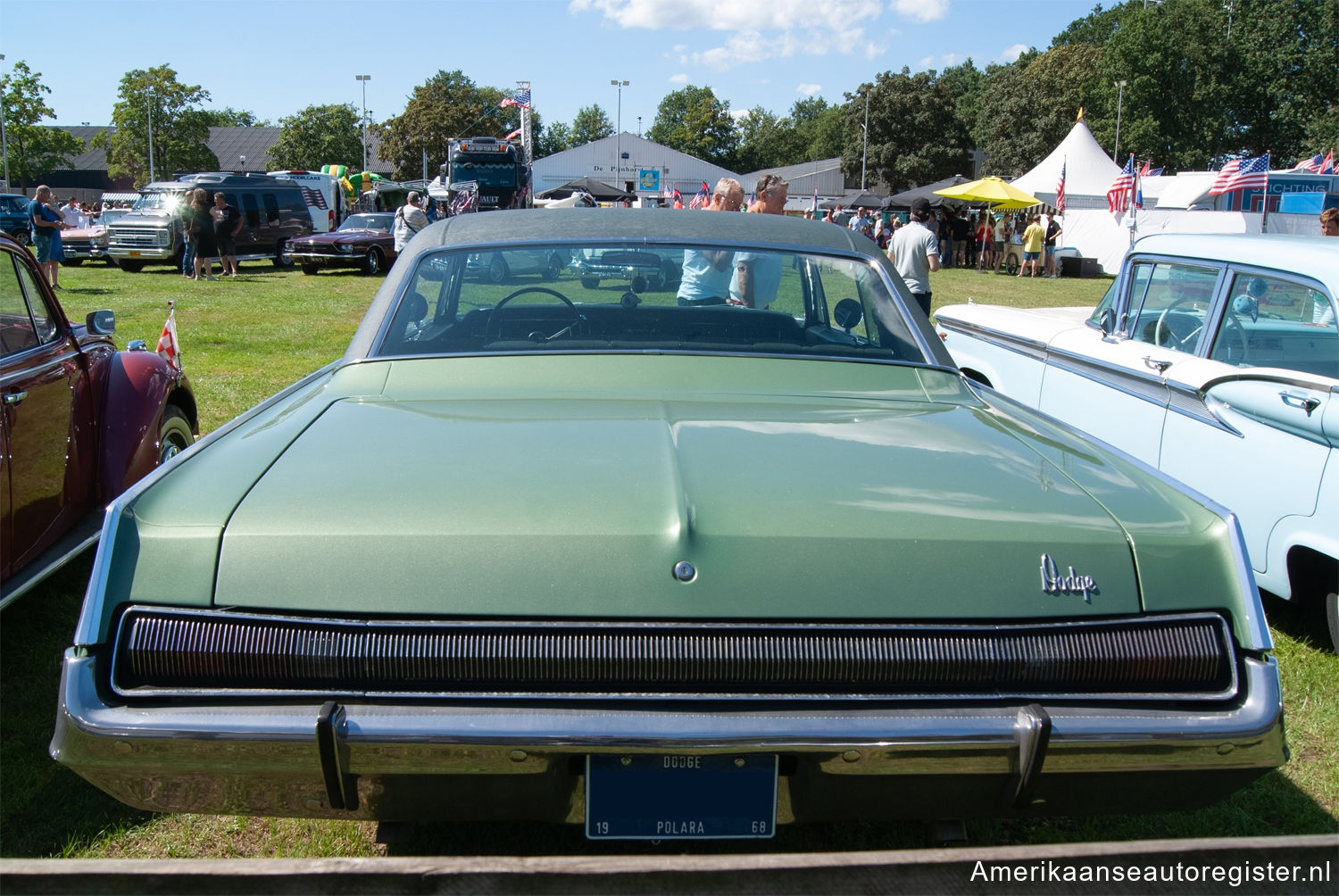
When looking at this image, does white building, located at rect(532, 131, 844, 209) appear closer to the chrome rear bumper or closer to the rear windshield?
the rear windshield

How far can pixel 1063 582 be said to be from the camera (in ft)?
6.42

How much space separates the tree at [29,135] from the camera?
5591 cm

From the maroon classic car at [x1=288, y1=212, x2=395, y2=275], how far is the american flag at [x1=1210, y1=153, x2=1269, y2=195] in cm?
2032

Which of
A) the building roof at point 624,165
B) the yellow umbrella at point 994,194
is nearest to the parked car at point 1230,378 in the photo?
the yellow umbrella at point 994,194

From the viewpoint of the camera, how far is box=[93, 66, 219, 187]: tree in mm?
66438

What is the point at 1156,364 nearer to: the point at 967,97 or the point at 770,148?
the point at 967,97

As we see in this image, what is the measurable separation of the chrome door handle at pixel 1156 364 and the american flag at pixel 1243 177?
2414cm

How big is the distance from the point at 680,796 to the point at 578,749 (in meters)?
0.23

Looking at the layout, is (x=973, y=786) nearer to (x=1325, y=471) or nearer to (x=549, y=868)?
(x=549, y=868)

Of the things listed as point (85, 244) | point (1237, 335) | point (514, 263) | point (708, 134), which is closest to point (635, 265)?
point (514, 263)

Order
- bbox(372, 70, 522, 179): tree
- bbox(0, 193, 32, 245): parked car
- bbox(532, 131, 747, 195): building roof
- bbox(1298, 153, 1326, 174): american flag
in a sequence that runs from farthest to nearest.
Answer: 1. bbox(532, 131, 747, 195): building roof
2. bbox(372, 70, 522, 179): tree
3. bbox(1298, 153, 1326, 174): american flag
4. bbox(0, 193, 32, 245): parked car

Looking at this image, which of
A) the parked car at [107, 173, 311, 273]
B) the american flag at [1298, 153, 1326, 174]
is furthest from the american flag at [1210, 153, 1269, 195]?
the parked car at [107, 173, 311, 273]

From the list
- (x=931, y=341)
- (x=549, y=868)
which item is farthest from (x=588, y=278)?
(x=549, y=868)

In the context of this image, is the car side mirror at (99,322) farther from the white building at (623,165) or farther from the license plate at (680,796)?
the white building at (623,165)
